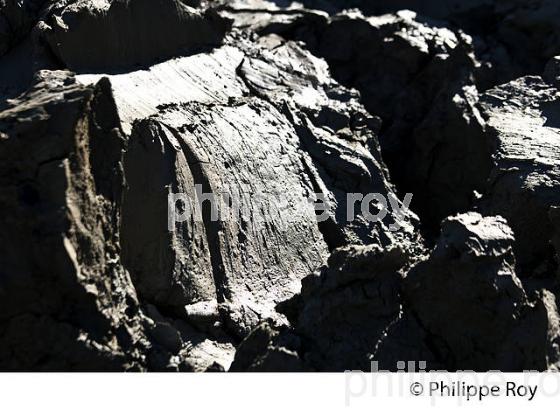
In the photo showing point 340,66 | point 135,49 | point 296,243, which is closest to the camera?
point 296,243

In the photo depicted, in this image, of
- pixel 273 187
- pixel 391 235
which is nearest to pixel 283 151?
pixel 273 187

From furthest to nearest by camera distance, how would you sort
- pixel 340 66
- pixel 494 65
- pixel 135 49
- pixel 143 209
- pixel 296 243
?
pixel 494 65
pixel 340 66
pixel 135 49
pixel 296 243
pixel 143 209

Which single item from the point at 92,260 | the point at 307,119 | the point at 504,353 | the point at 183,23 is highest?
the point at 183,23

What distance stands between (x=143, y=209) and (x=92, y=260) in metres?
0.88

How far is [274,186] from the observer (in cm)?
575

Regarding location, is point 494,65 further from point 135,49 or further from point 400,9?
point 135,49

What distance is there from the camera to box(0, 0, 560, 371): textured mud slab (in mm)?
4312

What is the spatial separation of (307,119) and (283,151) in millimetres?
363

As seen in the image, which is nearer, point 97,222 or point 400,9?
point 97,222

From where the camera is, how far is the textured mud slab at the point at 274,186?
14.1ft

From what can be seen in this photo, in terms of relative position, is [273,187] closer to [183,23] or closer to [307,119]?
[307,119]

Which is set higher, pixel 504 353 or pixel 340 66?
pixel 340 66

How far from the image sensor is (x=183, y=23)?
6391mm

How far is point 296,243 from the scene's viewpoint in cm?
564
